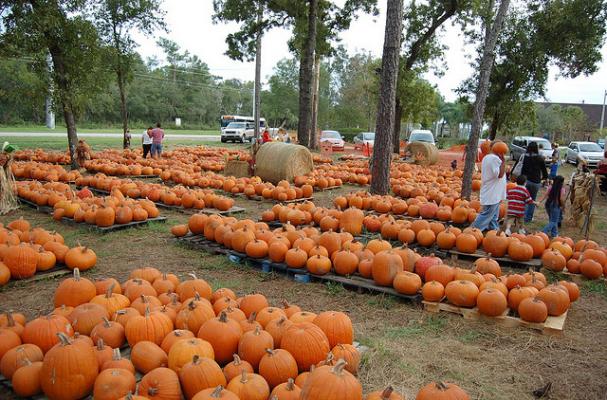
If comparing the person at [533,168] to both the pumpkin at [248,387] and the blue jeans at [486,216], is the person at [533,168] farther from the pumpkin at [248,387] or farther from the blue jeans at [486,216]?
the pumpkin at [248,387]

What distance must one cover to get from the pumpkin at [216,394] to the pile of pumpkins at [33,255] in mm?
3955

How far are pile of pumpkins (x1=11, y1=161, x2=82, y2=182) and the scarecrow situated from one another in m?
2.35

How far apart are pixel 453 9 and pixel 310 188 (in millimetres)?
15876

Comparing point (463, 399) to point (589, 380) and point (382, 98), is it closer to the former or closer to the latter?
point (589, 380)

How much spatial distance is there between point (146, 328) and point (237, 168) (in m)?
11.2

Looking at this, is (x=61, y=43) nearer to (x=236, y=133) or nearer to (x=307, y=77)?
(x=307, y=77)

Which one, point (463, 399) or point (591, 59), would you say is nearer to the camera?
point (463, 399)

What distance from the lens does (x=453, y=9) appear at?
874 inches

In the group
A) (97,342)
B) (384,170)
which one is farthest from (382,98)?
(97,342)

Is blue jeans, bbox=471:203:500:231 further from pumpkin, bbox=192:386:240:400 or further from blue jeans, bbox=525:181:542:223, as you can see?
pumpkin, bbox=192:386:240:400

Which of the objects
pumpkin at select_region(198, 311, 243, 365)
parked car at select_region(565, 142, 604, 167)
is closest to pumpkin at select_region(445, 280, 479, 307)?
pumpkin at select_region(198, 311, 243, 365)

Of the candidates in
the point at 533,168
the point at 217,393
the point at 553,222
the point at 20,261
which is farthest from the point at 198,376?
the point at 533,168

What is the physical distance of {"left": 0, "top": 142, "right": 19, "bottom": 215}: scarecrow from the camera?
9125 millimetres

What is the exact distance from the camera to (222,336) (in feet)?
10.6
